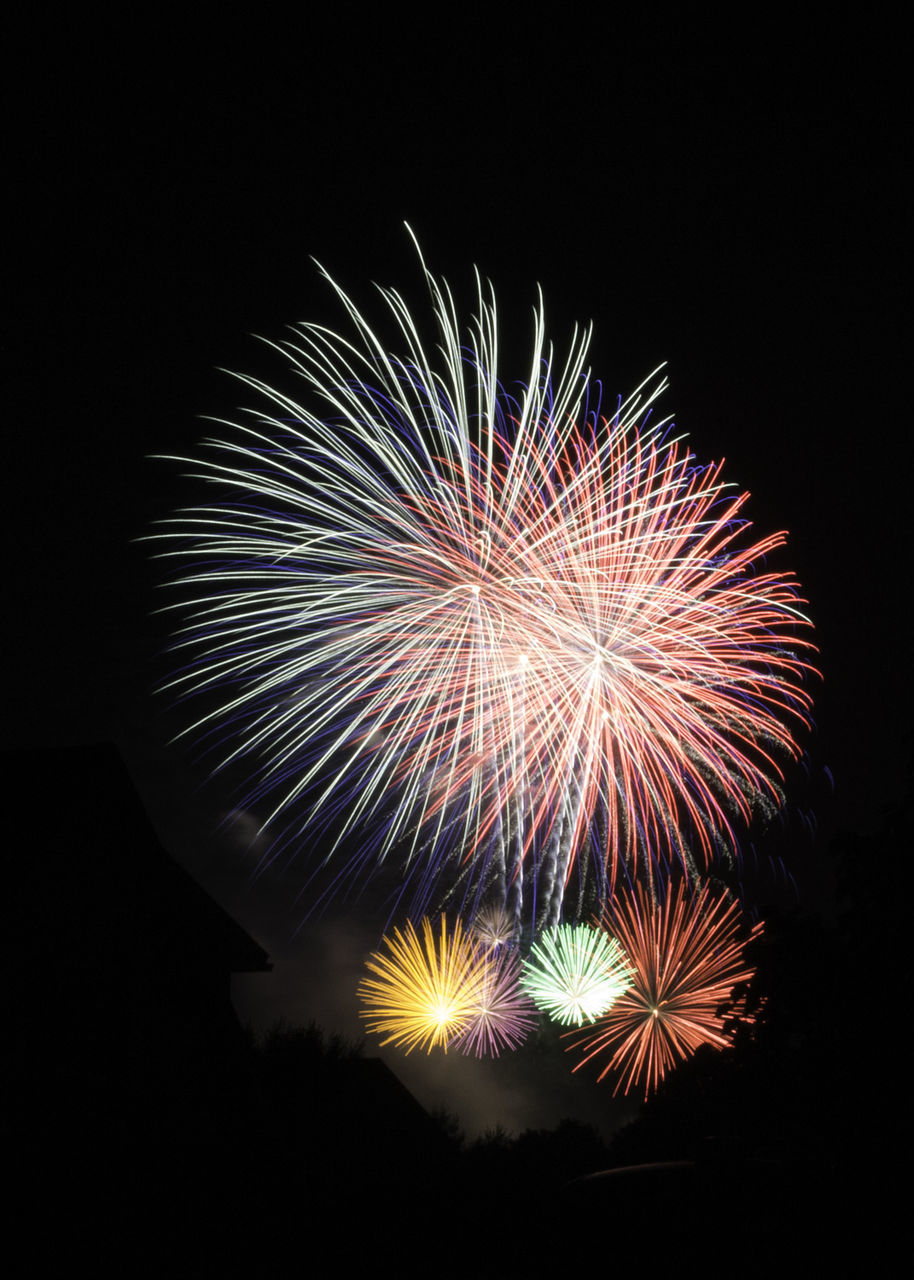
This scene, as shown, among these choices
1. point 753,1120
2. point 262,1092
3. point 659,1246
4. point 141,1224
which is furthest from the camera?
point 262,1092

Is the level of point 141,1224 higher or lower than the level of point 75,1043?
lower

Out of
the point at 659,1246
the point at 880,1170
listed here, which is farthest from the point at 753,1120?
the point at 659,1246

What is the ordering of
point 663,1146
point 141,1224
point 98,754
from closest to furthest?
point 141,1224 < point 98,754 < point 663,1146

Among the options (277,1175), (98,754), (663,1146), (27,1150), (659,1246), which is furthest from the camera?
(663,1146)

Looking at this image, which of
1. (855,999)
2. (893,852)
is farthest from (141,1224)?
(893,852)

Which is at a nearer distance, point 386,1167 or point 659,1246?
point 659,1246

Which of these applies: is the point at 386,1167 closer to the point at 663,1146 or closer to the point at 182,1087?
the point at 182,1087

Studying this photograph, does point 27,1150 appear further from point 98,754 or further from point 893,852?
point 893,852

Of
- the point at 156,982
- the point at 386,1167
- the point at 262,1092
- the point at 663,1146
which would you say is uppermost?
the point at 156,982

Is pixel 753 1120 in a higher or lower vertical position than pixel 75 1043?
lower
